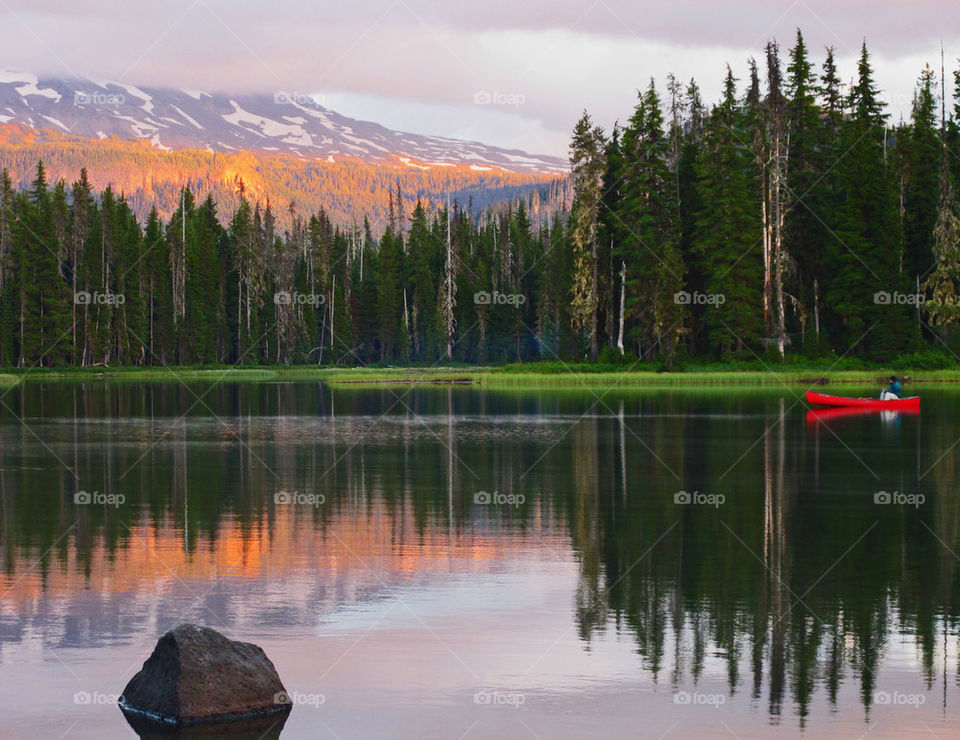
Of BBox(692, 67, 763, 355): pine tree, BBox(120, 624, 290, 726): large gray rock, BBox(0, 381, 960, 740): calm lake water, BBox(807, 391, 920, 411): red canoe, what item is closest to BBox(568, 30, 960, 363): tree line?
BBox(692, 67, 763, 355): pine tree

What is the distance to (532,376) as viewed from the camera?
92.9 m

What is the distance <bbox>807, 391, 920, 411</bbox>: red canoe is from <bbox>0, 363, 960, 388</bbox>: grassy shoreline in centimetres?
2102

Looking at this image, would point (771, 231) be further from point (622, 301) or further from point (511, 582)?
point (511, 582)

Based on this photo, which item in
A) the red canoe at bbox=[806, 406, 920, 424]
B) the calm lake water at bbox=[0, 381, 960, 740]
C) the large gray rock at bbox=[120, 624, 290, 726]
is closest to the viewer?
the large gray rock at bbox=[120, 624, 290, 726]

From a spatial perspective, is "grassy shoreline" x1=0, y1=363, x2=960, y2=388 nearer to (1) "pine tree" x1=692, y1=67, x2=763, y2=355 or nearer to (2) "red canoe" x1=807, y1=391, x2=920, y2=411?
(1) "pine tree" x1=692, y1=67, x2=763, y2=355

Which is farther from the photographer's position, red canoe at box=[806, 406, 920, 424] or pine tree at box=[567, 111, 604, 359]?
pine tree at box=[567, 111, 604, 359]

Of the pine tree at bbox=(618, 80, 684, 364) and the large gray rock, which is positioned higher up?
the pine tree at bbox=(618, 80, 684, 364)

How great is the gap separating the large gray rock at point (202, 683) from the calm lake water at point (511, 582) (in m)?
0.38

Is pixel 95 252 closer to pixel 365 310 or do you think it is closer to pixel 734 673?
pixel 365 310

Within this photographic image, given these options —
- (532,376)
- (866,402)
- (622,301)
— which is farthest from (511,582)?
(622,301)

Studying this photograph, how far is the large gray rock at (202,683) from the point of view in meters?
12.5

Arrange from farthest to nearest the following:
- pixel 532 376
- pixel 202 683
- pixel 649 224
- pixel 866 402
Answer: pixel 532 376, pixel 649 224, pixel 866 402, pixel 202 683

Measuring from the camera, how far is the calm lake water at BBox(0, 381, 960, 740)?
43.5 ft

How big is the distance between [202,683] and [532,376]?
80.7 metres
